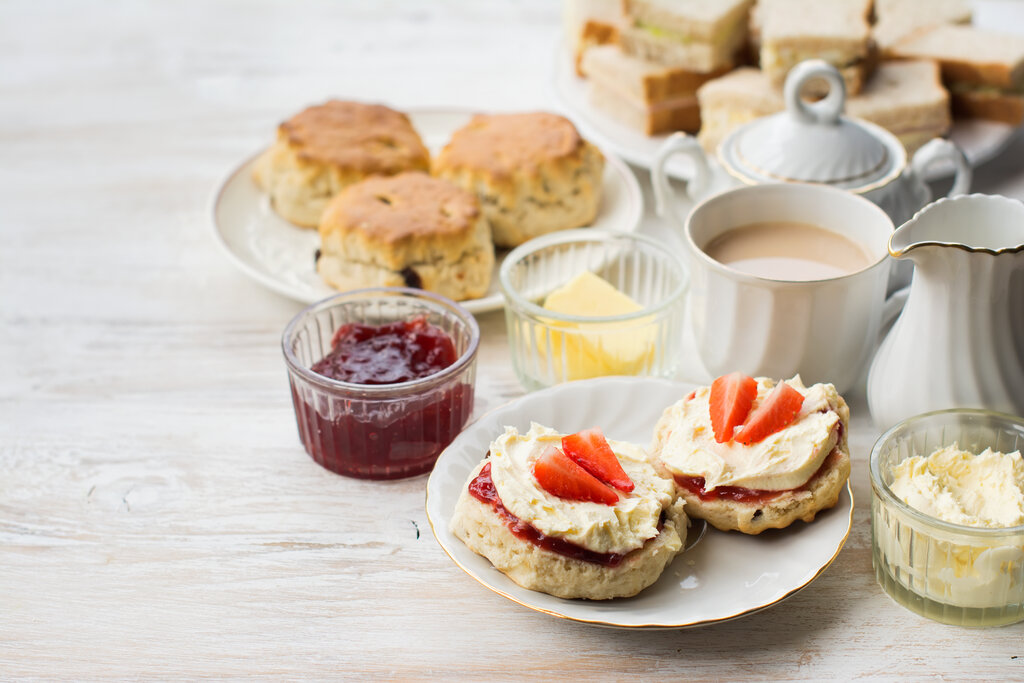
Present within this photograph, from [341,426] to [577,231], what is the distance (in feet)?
2.12

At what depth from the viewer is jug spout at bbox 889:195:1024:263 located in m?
1.61

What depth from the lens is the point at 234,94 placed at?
323 centimetres

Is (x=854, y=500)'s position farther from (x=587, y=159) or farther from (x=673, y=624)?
(x=587, y=159)

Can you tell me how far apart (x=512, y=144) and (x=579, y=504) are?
45.7 inches

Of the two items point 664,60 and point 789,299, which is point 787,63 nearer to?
point 664,60

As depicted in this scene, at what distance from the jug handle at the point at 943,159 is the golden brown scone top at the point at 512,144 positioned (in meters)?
0.71

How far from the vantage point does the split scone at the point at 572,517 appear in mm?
1388

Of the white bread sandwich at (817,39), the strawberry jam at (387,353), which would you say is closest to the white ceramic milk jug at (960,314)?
the strawberry jam at (387,353)

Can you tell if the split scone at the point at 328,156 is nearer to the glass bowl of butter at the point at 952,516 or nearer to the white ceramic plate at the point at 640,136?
the white ceramic plate at the point at 640,136

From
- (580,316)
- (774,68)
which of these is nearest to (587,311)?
(580,316)

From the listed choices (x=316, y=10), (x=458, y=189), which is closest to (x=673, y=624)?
(x=458, y=189)

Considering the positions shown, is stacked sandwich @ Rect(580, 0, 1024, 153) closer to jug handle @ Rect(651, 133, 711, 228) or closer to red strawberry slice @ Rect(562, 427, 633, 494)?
jug handle @ Rect(651, 133, 711, 228)

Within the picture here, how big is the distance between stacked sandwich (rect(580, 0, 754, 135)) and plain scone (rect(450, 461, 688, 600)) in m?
1.43

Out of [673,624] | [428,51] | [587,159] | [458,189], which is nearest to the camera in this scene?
[673,624]
